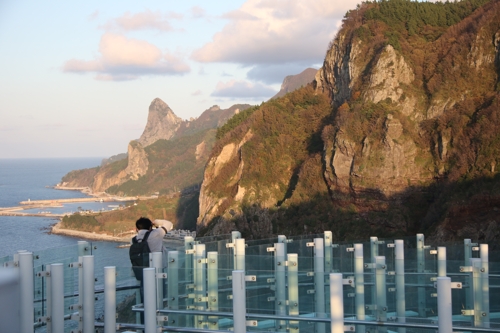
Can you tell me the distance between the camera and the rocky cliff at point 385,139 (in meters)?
26.0

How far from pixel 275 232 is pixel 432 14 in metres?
15.8

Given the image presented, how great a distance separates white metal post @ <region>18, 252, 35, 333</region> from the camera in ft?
20.7

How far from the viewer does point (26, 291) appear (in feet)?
20.9

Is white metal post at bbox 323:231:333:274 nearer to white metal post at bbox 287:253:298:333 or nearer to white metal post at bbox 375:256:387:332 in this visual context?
white metal post at bbox 287:253:298:333

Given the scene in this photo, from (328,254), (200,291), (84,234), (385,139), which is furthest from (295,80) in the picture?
(200,291)

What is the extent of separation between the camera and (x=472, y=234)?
75.1 ft

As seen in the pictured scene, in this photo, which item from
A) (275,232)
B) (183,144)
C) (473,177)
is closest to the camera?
(473,177)

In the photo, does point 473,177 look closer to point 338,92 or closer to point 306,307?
point 338,92

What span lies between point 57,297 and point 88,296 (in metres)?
0.32

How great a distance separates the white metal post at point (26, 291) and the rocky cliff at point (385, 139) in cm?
1930

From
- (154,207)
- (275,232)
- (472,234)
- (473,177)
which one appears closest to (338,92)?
(275,232)

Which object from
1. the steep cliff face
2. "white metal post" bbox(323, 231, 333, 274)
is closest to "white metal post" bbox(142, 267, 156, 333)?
"white metal post" bbox(323, 231, 333, 274)

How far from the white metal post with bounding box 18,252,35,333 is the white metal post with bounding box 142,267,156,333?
3.74 ft

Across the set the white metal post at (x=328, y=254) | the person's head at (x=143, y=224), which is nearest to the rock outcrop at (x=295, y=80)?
the white metal post at (x=328, y=254)
